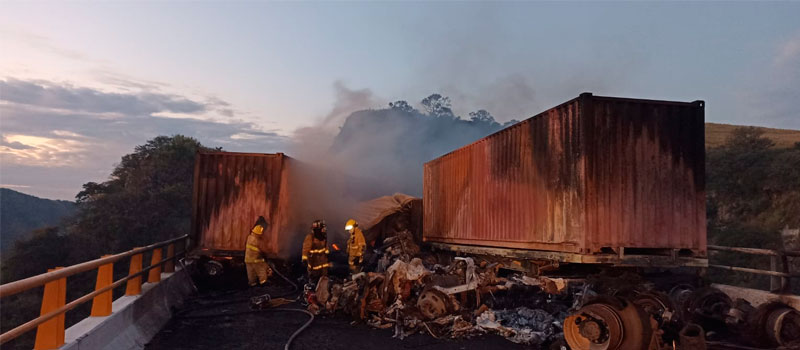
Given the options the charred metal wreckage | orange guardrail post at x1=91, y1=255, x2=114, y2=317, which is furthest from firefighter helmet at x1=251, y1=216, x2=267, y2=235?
orange guardrail post at x1=91, y1=255, x2=114, y2=317

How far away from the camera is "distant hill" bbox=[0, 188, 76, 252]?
314ft

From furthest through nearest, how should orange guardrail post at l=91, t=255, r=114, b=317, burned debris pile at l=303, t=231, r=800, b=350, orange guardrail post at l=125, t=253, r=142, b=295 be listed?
orange guardrail post at l=125, t=253, r=142, b=295 → burned debris pile at l=303, t=231, r=800, b=350 → orange guardrail post at l=91, t=255, r=114, b=317

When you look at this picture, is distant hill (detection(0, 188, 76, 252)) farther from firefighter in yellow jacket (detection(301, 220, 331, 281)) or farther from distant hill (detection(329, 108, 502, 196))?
firefighter in yellow jacket (detection(301, 220, 331, 281))

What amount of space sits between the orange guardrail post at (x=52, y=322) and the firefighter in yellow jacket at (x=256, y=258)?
6.69 meters

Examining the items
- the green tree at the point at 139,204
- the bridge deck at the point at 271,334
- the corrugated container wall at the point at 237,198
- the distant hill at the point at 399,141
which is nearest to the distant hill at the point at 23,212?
the distant hill at the point at 399,141

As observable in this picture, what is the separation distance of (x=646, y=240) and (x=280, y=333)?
6.34 meters

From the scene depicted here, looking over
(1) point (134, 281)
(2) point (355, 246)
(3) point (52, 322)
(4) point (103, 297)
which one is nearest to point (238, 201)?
(2) point (355, 246)

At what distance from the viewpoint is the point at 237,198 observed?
12758 millimetres

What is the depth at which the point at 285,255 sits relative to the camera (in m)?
13.0

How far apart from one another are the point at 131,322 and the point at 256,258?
4.87m

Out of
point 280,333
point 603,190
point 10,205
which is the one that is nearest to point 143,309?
point 280,333

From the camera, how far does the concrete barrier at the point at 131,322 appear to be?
4919 millimetres

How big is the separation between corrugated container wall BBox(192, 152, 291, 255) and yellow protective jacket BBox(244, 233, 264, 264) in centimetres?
125

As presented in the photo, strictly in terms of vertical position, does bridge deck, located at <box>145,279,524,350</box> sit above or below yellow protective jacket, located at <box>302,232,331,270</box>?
below
